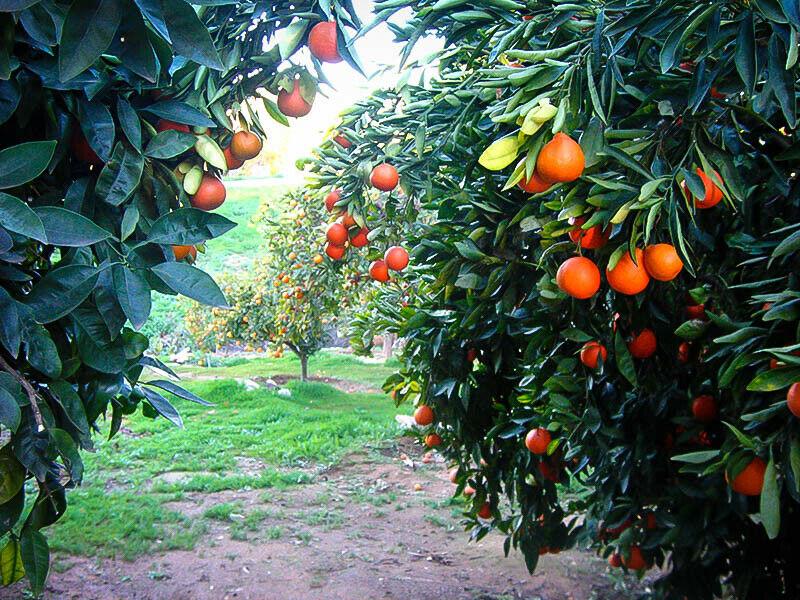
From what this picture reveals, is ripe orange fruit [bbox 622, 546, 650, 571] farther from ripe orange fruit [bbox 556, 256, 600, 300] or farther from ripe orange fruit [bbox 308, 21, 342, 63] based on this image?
ripe orange fruit [bbox 308, 21, 342, 63]

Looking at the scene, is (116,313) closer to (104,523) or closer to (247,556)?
(247,556)

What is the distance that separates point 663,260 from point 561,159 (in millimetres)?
267

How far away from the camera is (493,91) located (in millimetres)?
1501

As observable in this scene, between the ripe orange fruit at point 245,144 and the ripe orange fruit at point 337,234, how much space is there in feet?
3.92

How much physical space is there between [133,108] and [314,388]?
8.82 metres

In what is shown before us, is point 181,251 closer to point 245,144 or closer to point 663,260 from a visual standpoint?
point 245,144

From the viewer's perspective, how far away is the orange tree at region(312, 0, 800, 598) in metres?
1.05

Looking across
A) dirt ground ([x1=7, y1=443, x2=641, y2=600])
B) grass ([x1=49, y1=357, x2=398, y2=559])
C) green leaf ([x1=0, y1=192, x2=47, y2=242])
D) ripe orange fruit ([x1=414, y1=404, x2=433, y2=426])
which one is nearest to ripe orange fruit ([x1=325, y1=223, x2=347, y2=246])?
ripe orange fruit ([x1=414, y1=404, x2=433, y2=426])

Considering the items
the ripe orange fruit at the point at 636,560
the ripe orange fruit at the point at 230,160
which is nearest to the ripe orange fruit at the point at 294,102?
the ripe orange fruit at the point at 230,160

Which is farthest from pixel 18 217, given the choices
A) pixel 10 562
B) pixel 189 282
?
pixel 10 562

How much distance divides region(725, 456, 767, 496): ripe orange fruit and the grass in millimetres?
3522

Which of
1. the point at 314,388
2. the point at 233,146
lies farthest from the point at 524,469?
the point at 314,388

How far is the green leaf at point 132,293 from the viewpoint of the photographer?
2.95ft

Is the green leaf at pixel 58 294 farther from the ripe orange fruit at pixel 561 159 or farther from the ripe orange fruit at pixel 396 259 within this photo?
the ripe orange fruit at pixel 396 259
